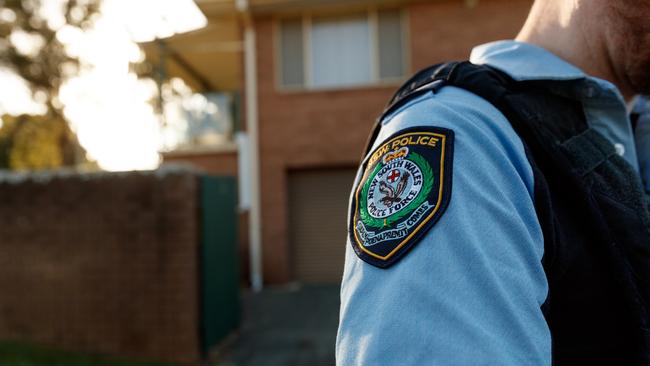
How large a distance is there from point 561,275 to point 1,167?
21898 mm

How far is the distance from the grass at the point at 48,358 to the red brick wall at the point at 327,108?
15.3 feet

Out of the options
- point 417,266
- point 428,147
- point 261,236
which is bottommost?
point 261,236

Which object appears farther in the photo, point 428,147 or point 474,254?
point 428,147

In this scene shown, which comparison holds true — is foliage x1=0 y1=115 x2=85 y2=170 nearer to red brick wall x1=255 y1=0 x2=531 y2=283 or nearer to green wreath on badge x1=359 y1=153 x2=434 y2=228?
red brick wall x1=255 y1=0 x2=531 y2=283

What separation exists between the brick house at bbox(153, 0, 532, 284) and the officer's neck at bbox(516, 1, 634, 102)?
9.08m

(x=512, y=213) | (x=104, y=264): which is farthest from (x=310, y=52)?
(x=512, y=213)

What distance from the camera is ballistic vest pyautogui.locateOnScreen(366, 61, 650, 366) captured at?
0.85m

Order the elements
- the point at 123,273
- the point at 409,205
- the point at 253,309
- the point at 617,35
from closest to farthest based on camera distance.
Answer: the point at 409,205 → the point at 617,35 → the point at 123,273 → the point at 253,309

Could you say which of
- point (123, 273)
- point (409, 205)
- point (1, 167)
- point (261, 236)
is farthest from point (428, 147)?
point (1, 167)

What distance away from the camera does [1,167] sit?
19.2m

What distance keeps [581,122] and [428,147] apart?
45 cm

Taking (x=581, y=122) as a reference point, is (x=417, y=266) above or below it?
below

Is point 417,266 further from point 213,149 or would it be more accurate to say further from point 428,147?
point 213,149

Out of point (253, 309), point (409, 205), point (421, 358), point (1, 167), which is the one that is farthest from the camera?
point (1, 167)
